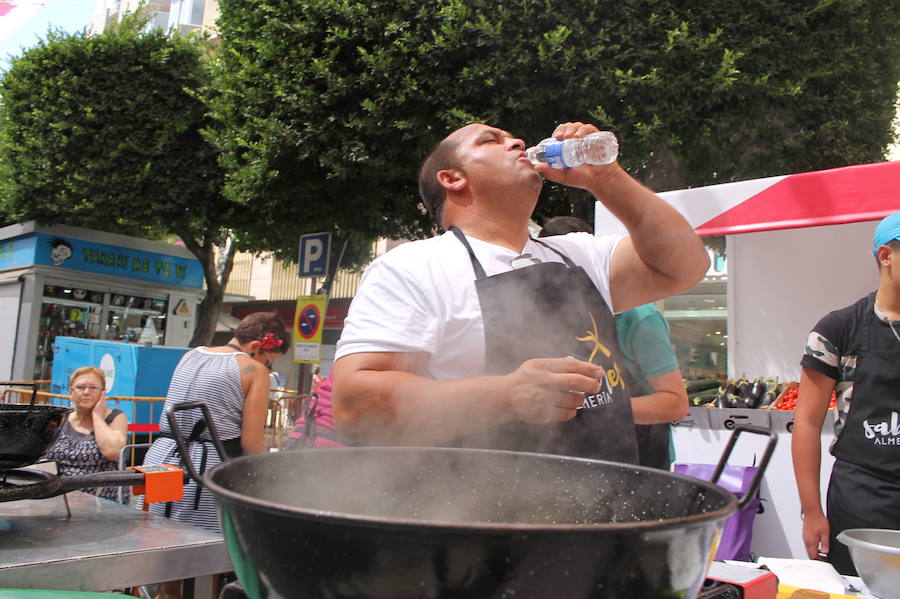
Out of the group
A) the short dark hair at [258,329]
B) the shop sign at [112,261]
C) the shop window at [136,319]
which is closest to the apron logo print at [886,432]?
the short dark hair at [258,329]

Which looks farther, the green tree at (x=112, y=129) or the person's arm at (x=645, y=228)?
the green tree at (x=112, y=129)

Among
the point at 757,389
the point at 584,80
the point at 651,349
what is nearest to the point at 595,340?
the point at 651,349

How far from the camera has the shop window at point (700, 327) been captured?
834 centimetres

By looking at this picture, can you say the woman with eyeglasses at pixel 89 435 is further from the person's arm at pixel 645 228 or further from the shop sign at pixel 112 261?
the shop sign at pixel 112 261

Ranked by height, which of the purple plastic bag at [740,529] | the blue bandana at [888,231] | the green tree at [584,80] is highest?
the green tree at [584,80]

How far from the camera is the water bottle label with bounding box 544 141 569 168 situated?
1.30m

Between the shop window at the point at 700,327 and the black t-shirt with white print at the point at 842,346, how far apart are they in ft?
17.5

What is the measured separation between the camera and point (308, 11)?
732cm

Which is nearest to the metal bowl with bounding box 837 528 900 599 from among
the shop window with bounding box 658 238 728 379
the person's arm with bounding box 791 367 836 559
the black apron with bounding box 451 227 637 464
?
the black apron with bounding box 451 227 637 464

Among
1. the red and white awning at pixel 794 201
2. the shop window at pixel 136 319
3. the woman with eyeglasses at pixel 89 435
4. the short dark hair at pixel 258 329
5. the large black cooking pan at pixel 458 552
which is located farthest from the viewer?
the shop window at pixel 136 319

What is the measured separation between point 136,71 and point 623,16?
28.5ft

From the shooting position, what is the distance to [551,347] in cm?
132

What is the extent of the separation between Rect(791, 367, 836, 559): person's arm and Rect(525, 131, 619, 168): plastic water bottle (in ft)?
4.84

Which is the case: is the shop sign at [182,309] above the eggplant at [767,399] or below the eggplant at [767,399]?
above
